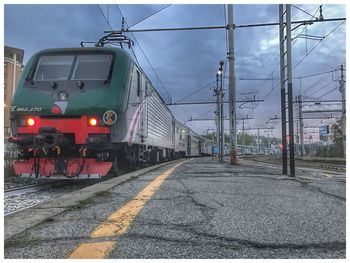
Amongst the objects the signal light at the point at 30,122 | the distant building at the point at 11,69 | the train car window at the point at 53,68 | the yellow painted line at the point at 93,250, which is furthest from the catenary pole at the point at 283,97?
the distant building at the point at 11,69

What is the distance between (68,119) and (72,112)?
176 mm

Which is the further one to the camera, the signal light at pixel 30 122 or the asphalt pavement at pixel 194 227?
the signal light at pixel 30 122

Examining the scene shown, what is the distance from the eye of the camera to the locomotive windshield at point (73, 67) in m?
9.11

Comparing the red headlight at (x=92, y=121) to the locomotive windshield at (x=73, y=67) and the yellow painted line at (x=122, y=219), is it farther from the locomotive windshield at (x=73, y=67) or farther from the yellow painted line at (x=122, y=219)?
the yellow painted line at (x=122, y=219)

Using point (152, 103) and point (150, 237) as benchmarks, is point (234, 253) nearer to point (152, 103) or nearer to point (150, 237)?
point (150, 237)

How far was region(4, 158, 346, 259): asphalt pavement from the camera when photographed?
3.07m

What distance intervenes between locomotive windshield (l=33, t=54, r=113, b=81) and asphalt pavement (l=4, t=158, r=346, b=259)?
13.1 feet

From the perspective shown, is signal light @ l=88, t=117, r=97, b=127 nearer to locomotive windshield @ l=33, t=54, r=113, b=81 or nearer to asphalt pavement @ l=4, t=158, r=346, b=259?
locomotive windshield @ l=33, t=54, r=113, b=81

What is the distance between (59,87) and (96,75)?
0.86m

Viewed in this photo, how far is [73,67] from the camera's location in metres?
9.19

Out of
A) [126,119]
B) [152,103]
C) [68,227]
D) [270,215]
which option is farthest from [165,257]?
[152,103]

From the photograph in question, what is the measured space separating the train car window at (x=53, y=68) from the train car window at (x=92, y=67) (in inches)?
8.1

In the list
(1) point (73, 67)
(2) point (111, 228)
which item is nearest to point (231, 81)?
(1) point (73, 67)

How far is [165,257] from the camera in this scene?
2939 millimetres
